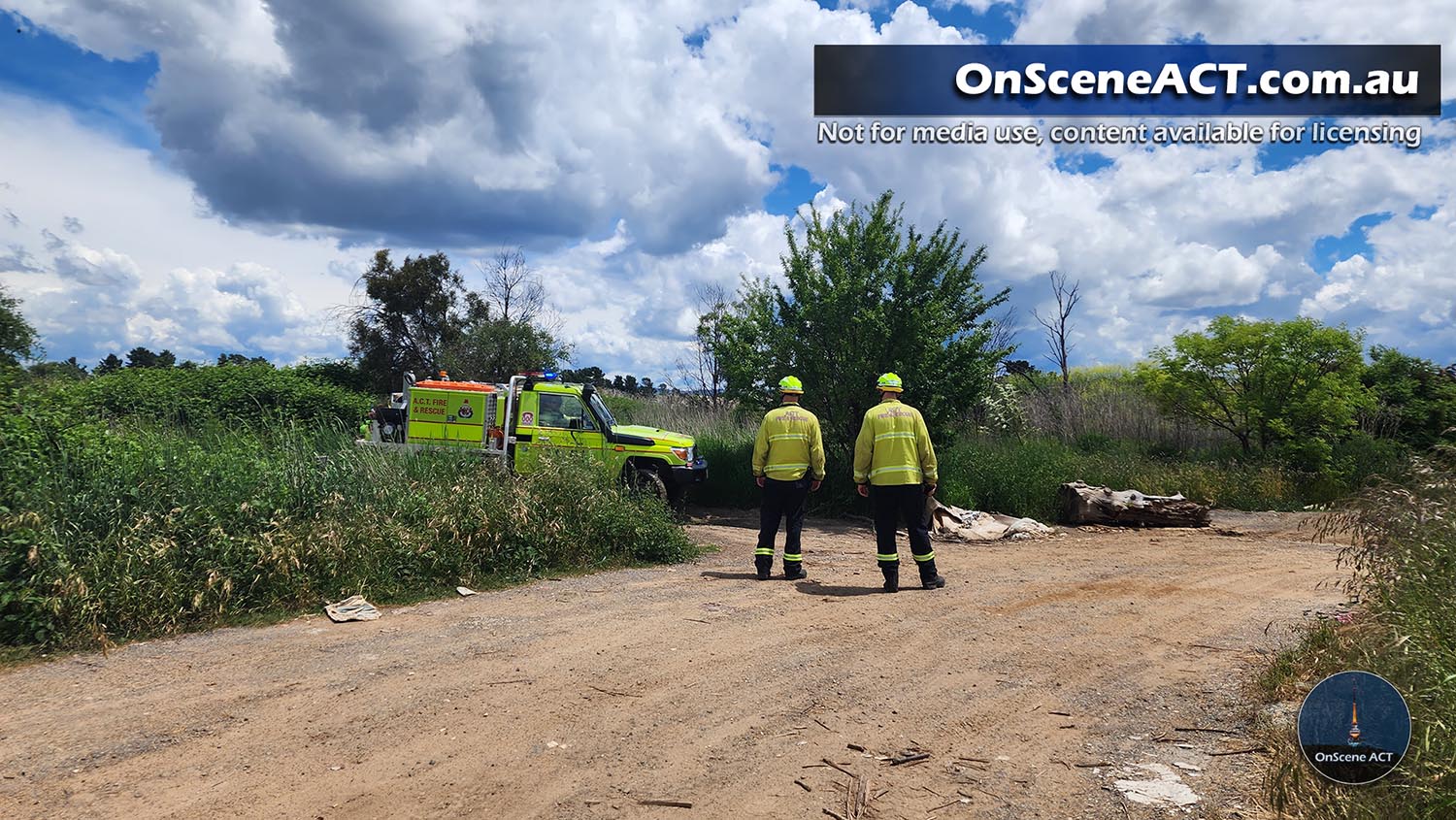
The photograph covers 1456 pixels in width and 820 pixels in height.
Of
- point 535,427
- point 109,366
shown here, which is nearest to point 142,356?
point 109,366

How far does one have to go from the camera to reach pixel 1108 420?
894 inches

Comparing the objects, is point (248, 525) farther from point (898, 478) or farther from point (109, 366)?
point (109, 366)

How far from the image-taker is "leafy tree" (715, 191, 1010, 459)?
48.0 ft

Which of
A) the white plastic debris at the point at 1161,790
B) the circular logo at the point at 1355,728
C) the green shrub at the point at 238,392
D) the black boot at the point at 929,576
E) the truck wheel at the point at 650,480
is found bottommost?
the white plastic debris at the point at 1161,790

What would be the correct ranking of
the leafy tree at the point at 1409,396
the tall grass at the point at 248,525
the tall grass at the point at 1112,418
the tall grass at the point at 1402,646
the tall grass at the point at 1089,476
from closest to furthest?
the tall grass at the point at 1402,646
the tall grass at the point at 248,525
the tall grass at the point at 1089,476
the leafy tree at the point at 1409,396
the tall grass at the point at 1112,418

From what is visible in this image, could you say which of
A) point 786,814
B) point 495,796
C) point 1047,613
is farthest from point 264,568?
point 1047,613

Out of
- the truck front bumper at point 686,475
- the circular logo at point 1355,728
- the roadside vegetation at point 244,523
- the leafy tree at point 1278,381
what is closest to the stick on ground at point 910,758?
the circular logo at point 1355,728

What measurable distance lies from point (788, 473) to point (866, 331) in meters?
5.97

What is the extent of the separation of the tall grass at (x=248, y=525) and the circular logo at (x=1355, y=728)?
6.85 metres

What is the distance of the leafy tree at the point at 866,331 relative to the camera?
1462cm

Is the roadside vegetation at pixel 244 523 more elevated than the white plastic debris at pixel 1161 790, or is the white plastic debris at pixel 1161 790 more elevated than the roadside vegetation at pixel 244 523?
the roadside vegetation at pixel 244 523

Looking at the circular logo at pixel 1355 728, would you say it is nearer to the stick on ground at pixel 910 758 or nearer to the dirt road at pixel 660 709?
the dirt road at pixel 660 709

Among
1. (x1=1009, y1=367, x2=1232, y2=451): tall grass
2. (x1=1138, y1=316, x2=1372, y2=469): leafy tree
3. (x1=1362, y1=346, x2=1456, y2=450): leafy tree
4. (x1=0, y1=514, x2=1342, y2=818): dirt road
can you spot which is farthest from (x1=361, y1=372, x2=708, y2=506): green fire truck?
(x1=1362, y1=346, x2=1456, y2=450): leafy tree

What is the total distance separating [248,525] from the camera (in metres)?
7.50
